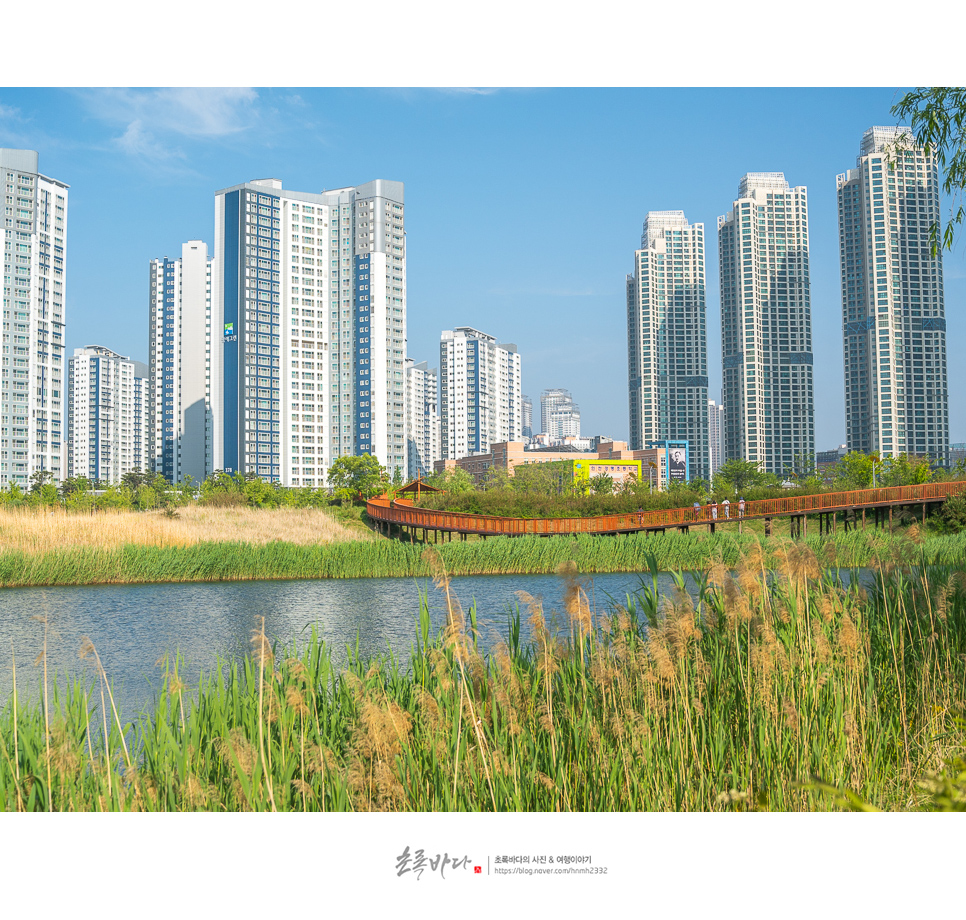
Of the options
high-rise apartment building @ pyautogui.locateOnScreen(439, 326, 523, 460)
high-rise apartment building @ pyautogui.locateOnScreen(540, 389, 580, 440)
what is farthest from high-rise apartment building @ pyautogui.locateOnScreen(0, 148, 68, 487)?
high-rise apartment building @ pyautogui.locateOnScreen(540, 389, 580, 440)

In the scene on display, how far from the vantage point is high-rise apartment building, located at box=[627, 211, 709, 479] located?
25.0 m

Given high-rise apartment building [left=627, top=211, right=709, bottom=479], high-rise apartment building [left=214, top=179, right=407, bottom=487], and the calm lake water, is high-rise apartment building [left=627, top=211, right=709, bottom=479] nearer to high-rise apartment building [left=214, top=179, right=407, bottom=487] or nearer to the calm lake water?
the calm lake water

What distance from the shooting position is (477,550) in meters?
16.5

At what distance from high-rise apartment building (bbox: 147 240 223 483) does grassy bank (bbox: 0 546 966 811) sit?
6284 cm

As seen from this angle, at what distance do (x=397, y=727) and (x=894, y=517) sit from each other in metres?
24.8

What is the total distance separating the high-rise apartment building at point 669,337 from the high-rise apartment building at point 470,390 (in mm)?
43048

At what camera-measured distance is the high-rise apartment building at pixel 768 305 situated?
1124 cm

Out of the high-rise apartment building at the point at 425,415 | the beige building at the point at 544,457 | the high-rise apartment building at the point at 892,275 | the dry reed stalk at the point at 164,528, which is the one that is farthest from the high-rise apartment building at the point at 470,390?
the high-rise apartment building at the point at 892,275

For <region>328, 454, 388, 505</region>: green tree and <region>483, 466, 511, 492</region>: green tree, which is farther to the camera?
<region>483, 466, 511, 492</region>: green tree

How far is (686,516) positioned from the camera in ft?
71.8
